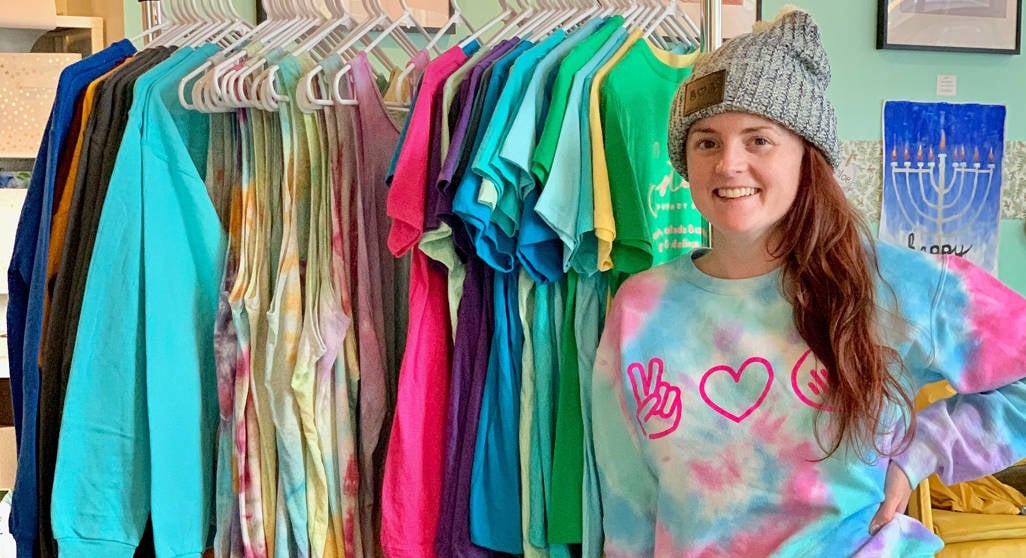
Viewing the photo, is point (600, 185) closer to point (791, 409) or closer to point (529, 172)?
point (529, 172)

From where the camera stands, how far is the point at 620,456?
1.41 meters

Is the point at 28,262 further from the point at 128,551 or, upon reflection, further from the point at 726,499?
the point at 726,499

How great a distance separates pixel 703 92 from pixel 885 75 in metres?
1.97

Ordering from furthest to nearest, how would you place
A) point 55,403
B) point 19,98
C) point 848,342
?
1. point 19,98
2. point 55,403
3. point 848,342

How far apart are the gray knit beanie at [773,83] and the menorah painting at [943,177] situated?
187cm

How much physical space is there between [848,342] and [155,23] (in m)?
1.36

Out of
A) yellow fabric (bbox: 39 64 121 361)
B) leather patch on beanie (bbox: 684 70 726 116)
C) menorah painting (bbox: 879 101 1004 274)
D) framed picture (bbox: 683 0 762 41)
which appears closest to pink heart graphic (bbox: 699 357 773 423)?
leather patch on beanie (bbox: 684 70 726 116)

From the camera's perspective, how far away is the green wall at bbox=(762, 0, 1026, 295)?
9.86 ft

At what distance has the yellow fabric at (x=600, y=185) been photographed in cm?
141

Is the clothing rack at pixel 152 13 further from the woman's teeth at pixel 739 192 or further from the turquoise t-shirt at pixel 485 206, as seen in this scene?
the woman's teeth at pixel 739 192

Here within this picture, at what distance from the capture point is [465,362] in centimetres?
151

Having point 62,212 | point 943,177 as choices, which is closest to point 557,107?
point 62,212

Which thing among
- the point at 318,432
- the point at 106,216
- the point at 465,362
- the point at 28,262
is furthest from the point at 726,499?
the point at 28,262

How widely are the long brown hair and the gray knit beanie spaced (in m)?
0.05
